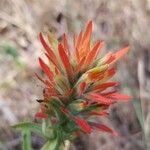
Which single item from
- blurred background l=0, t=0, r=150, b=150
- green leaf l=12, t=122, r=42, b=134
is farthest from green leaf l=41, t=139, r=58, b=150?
blurred background l=0, t=0, r=150, b=150

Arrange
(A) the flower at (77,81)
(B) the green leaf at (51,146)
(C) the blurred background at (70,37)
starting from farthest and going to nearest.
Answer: (C) the blurred background at (70,37), (B) the green leaf at (51,146), (A) the flower at (77,81)

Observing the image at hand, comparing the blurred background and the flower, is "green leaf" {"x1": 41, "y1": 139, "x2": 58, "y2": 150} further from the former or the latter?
the blurred background

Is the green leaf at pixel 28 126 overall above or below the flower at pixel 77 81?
below

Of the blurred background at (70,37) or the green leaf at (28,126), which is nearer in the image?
the green leaf at (28,126)

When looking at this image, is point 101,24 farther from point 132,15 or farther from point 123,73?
point 123,73

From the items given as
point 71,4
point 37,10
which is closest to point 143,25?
point 71,4

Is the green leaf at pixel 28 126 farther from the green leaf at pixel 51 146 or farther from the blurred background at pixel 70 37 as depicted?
the blurred background at pixel 70 37

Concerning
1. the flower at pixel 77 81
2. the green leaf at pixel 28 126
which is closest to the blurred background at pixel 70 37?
the green leaf at pixel 28 126

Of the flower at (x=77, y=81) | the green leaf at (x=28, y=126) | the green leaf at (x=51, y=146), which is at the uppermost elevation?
the flower at (x=77, y=81)
